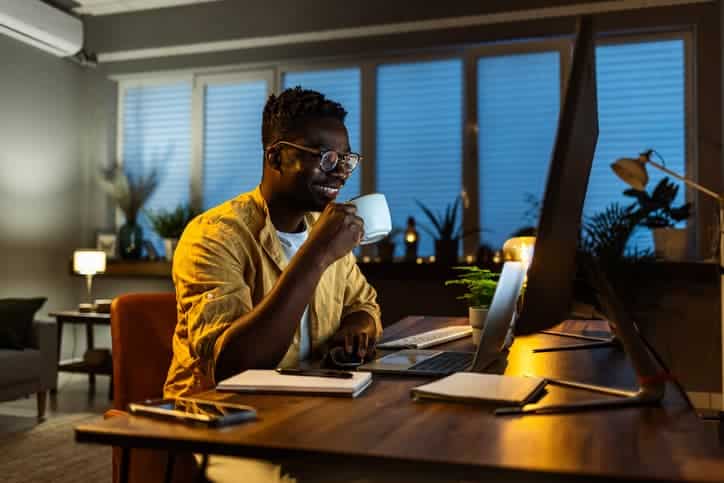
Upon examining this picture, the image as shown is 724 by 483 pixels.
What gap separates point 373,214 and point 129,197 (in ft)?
14.7

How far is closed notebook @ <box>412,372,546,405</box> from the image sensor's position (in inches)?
37.7

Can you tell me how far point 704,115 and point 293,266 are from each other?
3.75 meters

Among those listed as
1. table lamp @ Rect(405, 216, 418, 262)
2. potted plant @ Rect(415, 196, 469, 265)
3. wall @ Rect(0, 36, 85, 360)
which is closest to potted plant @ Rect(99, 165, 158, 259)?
wall @ Rect(0, 36, 85, 360)

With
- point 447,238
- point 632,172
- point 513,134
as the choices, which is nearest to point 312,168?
point 632,172

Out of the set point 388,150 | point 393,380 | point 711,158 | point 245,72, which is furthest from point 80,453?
point 711,158

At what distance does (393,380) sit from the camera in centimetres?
118

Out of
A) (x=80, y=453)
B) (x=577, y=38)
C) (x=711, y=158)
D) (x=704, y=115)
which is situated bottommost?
(x=80, y=453)

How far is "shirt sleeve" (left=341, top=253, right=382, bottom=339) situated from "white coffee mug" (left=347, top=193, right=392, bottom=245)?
363 mm

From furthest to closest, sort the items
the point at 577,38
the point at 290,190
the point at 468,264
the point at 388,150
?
the point at 388,150, the point at 468,264, the point at 290,190, the point at 577,38

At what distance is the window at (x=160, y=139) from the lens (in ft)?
18.4

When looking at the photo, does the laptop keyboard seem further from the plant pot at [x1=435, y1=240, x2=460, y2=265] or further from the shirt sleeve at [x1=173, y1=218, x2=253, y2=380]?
the plant pot at [x1=435, y1=240, x2=460, y2=265]

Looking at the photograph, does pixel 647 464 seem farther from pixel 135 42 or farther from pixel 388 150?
pixel 135 42

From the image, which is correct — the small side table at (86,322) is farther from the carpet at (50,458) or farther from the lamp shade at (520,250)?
the lamp shade at (520,250)

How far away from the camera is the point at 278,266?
62.6 inches
